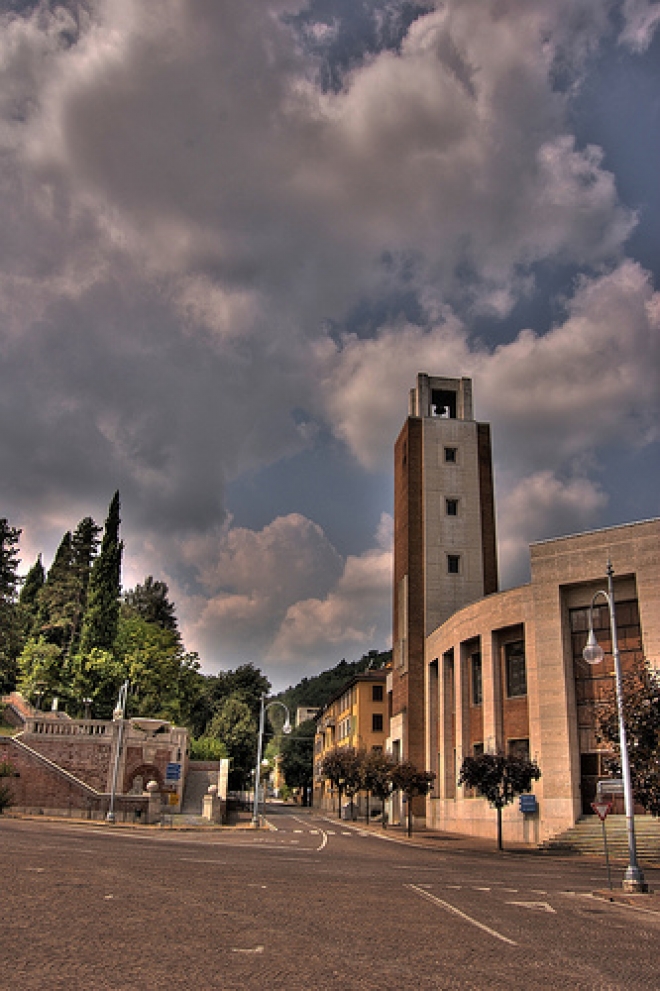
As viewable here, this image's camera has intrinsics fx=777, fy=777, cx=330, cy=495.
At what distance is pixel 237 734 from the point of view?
74.8 meters

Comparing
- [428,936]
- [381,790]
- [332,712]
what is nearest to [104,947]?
[428,936]

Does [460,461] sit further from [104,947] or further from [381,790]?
[104,947]

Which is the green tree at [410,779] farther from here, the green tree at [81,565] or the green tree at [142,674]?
the green tree at [81,565]

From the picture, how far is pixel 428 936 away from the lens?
9.83m

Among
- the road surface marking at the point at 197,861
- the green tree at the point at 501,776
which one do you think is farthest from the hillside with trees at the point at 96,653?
the road surface marking at the point at 197,861

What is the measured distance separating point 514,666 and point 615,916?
95.4ft

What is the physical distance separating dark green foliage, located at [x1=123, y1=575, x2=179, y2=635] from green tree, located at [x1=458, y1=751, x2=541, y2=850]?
6134cm

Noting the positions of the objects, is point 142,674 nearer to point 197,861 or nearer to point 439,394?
point 439,394

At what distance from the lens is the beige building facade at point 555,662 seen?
35.9 meters

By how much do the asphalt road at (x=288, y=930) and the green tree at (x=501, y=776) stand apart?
57.5 feet

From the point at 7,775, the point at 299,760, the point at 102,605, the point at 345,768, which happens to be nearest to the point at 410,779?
the point at 345,768

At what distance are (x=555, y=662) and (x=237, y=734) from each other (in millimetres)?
44409

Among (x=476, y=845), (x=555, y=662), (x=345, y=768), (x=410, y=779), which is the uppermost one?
(x=555, y=662)

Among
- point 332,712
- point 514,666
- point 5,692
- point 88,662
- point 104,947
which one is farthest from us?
point 332,712
